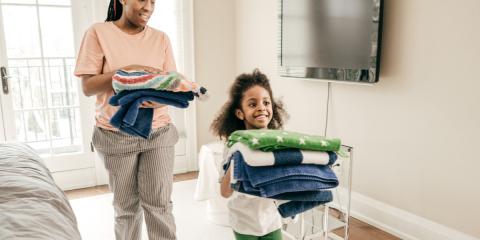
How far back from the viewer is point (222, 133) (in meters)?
1.48

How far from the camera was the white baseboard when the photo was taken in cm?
200

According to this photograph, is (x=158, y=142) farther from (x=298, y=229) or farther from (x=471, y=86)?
(x=471, y=86)

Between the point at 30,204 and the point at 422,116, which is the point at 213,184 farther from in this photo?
the point at 30,204

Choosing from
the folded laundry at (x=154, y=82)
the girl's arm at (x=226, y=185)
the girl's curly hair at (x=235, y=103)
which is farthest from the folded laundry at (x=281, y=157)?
the girl's curly hair at (x=235, y=103)

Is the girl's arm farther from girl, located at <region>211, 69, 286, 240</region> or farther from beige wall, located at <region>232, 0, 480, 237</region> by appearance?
beige wall, located at <region>232, 0, 480, 237</region>

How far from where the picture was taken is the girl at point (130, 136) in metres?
1.36

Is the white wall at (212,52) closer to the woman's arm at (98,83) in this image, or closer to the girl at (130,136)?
the girl at (130,136)

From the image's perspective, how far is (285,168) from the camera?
99cm

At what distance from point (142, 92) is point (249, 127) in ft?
1.34

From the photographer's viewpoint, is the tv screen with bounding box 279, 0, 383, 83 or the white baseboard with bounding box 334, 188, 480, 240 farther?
the tv screen with bounding box 279, 0, 383, 83

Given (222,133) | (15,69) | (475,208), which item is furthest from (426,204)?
(15,69)

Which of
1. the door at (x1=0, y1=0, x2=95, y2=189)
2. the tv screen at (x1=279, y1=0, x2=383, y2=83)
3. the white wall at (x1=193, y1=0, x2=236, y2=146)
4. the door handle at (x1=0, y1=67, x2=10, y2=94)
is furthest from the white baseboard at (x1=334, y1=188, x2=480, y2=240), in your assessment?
the door handle at (x1=0, y1=67, x2=10, y2=94)

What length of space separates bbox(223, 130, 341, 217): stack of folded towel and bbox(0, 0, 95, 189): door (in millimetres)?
2413

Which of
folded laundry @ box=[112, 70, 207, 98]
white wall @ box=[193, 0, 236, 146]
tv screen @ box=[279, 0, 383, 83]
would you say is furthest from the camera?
white wall @ box=[193, 0, 236, 146]
